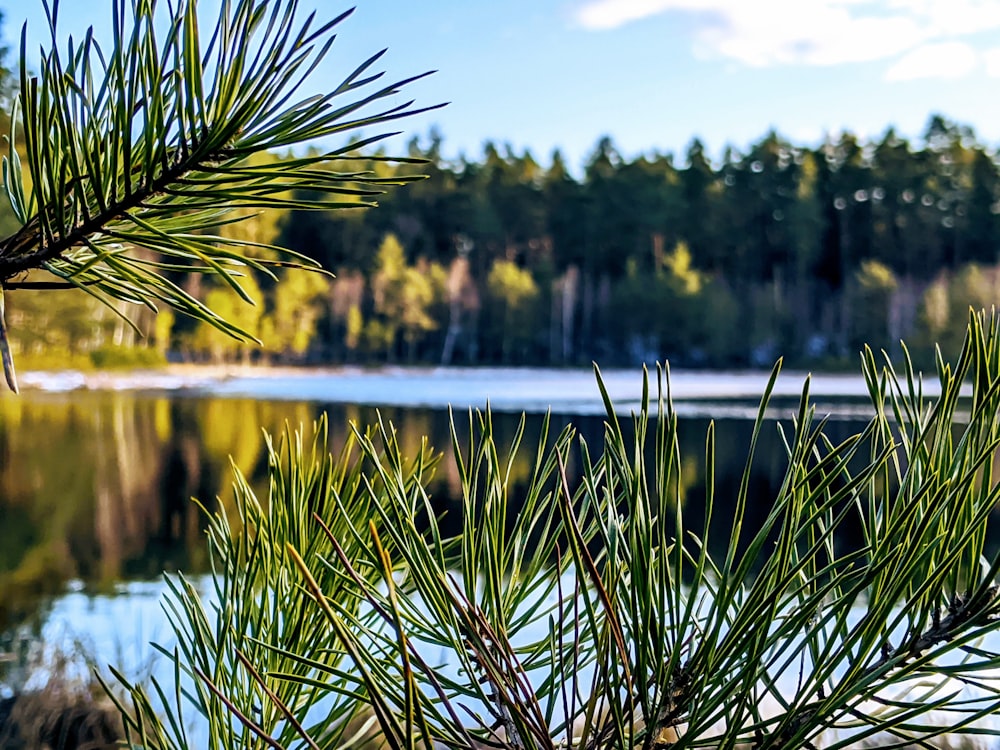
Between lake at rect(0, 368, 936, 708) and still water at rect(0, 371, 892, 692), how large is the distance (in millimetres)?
16

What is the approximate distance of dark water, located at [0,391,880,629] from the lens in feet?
15.6

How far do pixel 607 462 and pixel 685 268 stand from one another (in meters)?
25.4

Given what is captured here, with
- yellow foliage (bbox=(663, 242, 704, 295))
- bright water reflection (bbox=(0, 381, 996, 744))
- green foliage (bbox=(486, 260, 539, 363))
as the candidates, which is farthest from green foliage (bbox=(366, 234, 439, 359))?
bright water reflection (bbox=(0, 381, 996, 744))

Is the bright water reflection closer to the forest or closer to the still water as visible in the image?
the still water

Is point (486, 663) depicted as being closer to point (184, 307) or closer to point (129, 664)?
point (184, 307)

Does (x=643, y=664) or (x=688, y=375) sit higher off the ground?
(x=643, y=664)

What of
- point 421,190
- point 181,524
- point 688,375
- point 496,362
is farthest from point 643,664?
point 421,190

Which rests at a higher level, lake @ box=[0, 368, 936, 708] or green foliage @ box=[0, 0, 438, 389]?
green foliage @ box=[0, 0, 438, 389]

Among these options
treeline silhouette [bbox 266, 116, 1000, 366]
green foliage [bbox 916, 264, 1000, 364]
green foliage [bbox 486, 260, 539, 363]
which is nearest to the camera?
green foliage [bbox 916, 264, 1000, 364]

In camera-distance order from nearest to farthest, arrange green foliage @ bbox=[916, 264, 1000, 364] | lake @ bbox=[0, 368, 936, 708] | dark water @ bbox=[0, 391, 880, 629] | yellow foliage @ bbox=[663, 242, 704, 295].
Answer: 1. lake @ bbox=[0, 368, 936, 708]
2. dark water @ bbox=[0, 391, 880, 629]
3. green foliage @ bbox=[916, 264, 1000, 364]
4. yellow foliage @ bbox=[663, 242, 704, 295]

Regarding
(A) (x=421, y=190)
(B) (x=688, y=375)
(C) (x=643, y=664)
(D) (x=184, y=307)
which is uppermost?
(A) (x=421, y=190)

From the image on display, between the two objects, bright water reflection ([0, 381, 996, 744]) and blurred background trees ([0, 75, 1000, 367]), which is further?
blurred background trees ([0, 75, 1000, 367])

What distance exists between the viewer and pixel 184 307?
349mm

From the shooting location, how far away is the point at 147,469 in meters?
7.75
